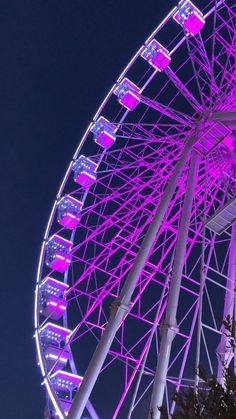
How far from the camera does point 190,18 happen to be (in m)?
16.9

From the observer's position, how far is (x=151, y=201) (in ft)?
53.6

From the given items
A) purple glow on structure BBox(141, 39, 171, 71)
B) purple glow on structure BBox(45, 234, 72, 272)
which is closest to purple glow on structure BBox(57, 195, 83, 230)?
purple glow on structure BBox(45, 234, 72, 272)

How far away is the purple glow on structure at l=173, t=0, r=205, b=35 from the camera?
1667 centimetres

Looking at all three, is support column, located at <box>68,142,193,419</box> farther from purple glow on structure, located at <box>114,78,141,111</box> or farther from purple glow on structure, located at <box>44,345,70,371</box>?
purple glow on structure, located at <box>114,78,141,111</box>

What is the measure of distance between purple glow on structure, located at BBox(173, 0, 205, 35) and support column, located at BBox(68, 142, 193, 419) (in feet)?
17.9

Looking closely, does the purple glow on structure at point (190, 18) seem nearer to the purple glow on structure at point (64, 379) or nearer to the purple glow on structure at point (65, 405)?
Answer: the purple glow on structure at point (64, 379)

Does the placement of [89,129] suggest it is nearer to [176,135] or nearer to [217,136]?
[176,135]

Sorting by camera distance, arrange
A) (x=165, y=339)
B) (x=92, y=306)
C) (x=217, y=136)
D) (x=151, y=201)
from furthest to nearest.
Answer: (x=151, y=201) → (x=92, y=306) → (x=217, y=136) → (x=165, y=339)

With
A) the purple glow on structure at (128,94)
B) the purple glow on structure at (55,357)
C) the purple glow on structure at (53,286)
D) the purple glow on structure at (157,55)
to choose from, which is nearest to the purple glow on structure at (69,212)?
the purple glow on structure at (53,286)

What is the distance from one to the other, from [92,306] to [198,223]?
3456mm

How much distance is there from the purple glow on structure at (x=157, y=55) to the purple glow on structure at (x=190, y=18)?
0.93 metres

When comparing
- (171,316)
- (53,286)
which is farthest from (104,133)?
(171,316)

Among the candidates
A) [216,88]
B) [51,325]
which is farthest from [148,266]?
[216,88]

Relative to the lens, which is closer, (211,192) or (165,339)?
(165,339)
